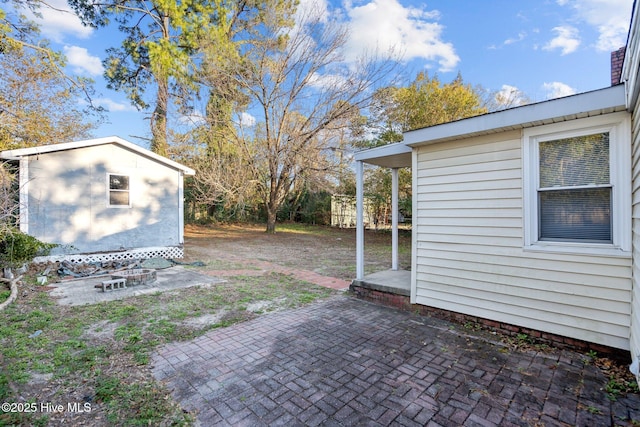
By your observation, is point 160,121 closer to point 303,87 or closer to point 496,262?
point 303,87

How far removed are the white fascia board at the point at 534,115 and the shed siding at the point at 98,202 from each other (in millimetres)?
8267

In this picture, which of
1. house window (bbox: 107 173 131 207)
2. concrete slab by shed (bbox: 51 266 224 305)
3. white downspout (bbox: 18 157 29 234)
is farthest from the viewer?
house window (bbox: 107 173 131 207)

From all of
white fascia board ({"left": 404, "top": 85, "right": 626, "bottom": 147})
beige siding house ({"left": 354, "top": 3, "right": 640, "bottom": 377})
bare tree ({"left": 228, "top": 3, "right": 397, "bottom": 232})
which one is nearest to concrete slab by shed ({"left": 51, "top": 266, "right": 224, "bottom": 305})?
beige siding house ({"left": 354, "top": 3, "right": 640, "bottom": 377})

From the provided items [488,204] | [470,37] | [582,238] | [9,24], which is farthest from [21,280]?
[470,37]

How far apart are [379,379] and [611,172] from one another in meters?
3.01

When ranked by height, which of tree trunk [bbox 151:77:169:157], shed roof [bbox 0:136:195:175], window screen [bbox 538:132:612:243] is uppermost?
tree trunk [bbox 151:77:169:157]

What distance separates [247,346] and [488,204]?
3363mm

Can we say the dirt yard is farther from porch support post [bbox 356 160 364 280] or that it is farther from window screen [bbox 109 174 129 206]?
window screen [bbox 109 174 129 206]

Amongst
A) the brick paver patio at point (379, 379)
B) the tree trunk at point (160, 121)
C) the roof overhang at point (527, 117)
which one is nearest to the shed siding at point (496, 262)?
the roof overhang at point (527, 117)

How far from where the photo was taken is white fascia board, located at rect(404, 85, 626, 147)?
280 centimetres

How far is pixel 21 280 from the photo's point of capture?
6012 millimetres

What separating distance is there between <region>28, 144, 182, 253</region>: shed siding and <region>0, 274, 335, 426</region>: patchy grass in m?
2.50

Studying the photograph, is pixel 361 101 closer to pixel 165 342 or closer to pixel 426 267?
pixel 426 267

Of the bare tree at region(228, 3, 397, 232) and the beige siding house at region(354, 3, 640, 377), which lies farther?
the bare tree at region(228, 3, 397, 232)
